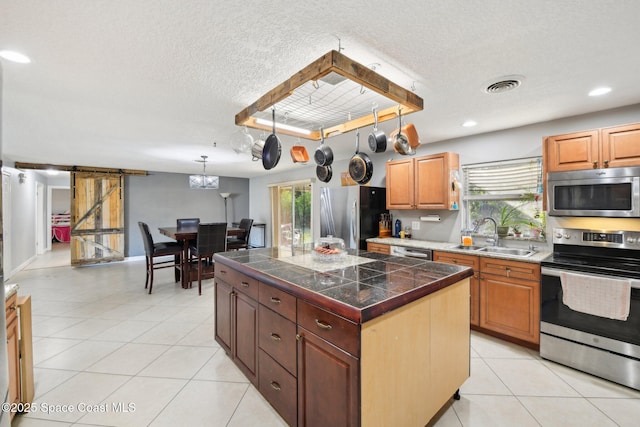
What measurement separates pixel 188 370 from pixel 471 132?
386cm

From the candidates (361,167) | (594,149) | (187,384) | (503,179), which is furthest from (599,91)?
(187,384)

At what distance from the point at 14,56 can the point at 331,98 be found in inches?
79.6

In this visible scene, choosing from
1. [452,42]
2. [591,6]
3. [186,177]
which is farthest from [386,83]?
[186,177]

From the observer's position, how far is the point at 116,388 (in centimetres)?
205

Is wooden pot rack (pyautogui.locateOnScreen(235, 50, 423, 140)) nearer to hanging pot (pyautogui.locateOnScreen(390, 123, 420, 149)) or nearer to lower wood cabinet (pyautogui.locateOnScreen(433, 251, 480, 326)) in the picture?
hanging pot (pyautogui.locateOnScreen(390, 123, 420, 149))

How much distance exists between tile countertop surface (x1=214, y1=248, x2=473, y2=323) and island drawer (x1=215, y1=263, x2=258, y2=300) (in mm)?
42

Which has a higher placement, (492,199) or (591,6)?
(591,6)

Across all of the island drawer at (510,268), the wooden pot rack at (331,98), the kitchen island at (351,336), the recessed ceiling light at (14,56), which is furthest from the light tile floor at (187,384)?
the recessed ceiling light at (14,56)

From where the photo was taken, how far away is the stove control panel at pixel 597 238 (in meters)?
2.41

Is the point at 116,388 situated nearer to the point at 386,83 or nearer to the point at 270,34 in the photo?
the point at 270,34

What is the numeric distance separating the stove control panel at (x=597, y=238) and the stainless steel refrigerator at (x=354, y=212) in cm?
210

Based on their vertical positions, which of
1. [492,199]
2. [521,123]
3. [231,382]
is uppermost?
[521,123]

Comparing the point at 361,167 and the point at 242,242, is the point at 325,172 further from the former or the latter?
the point at 242,242

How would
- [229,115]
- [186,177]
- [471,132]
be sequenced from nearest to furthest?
[229,115] → [471,132] → [186,177]
